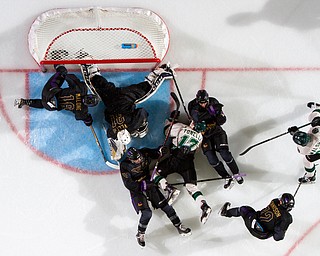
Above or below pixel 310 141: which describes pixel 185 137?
below

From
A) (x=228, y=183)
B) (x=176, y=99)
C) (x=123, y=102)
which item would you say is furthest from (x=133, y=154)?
(x=228, y=183)

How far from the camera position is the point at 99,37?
624 cm

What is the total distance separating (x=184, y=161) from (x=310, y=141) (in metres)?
1.28

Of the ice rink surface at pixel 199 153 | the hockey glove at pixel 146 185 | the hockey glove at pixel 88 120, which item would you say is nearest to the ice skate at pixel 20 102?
the ice rink surface at pixel 199 153

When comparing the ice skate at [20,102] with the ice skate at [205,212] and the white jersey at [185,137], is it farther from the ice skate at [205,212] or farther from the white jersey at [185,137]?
the ice skate at [205,212]

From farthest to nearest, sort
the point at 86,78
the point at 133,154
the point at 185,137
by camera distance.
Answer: the point at 86,78, the point at 185,137, the point at 133,154

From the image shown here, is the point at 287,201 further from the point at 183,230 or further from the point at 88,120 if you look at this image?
the point at 88,120

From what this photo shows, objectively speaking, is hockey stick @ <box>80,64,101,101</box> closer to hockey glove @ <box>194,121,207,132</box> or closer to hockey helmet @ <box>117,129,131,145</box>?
hockey helmet @ <box>117,129,131,145</box>

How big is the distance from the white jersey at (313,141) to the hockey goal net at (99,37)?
65.9 inches

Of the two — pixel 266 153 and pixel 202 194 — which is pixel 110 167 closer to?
pixel 202 194

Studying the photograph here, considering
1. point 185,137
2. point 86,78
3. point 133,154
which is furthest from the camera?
point 86,78

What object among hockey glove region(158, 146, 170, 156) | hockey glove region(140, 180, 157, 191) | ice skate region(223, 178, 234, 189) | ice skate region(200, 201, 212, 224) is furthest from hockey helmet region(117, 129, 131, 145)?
ice skate region(223, 178, 234, 189)

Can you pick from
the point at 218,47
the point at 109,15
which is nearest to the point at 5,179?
the point at 109,15

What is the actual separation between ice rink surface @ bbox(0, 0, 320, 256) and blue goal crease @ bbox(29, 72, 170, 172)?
11 centimetres
